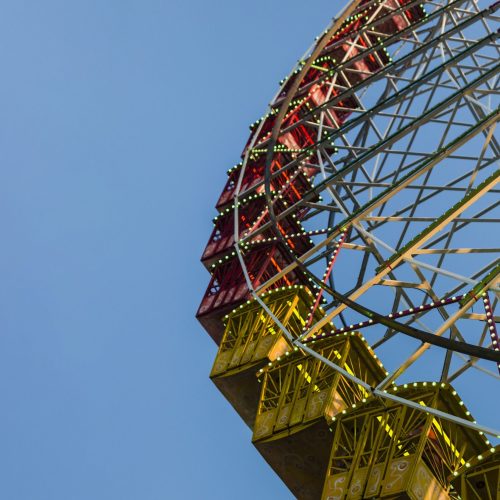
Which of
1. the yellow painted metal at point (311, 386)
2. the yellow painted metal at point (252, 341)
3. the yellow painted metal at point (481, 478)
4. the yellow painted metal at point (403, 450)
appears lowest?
the yellow painted metal at point (481, 478)

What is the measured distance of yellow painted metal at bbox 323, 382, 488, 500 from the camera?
1059 inches

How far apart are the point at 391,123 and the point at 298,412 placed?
A: 12.7 meters

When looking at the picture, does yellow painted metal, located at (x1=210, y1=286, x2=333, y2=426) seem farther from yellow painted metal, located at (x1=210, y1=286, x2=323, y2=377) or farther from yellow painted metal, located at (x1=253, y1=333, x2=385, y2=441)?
yellow painted metal, located at (x1=253, y1=333, x2=385, y2=441)

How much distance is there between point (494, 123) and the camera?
102 ft

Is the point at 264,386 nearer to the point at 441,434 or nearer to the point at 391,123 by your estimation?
the point at 441,434

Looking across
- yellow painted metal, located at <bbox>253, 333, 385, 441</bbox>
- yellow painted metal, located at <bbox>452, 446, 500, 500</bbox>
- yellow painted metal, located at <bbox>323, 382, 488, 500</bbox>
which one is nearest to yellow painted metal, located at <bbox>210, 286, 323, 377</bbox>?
yellow painted metal, located at <bbox>253, 333, 385, 441</bbox>

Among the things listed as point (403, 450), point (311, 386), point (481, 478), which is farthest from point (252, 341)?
point (481, 478)

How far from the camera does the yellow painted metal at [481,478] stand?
25438mm

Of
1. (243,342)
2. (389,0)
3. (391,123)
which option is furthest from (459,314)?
(389,0)

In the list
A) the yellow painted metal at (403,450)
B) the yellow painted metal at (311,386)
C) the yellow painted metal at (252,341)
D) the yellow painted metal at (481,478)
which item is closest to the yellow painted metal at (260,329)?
the yellow painted metal at (252,341)

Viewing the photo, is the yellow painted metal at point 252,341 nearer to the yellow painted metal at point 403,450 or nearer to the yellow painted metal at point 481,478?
the yellow painted metal at point 403,450

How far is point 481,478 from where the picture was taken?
25.7 m

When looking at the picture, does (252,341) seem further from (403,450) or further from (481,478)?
(481,478)

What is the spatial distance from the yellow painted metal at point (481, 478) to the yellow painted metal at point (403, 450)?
1139 millimetres
